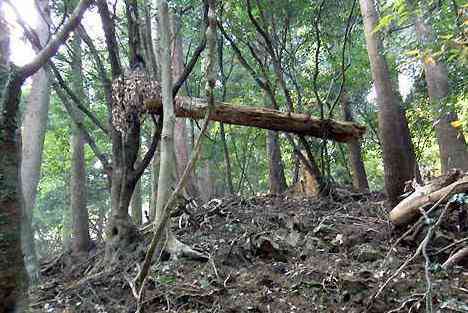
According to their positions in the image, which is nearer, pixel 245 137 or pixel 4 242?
pixel 4 242

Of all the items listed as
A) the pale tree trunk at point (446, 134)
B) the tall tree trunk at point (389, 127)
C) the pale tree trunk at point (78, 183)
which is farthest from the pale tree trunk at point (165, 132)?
the pale tree trunk at point (446, 134)

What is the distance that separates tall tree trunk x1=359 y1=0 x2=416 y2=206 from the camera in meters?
4.90

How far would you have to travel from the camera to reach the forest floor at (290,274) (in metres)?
3.24

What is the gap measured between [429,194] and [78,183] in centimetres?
635

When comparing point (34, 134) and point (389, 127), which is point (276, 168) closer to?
point (389, 127)

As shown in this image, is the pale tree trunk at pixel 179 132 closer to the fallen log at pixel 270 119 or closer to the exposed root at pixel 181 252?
the fallen log at pixel 270 119

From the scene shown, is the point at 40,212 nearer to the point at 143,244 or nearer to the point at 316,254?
the point at 143,244

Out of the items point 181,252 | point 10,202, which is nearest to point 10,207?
point 10,202

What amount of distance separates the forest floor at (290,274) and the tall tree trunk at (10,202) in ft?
4.36

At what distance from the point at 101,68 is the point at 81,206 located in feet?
12.0

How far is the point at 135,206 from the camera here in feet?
32.7

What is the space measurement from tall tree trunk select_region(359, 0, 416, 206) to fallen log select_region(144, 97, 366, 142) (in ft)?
3.81

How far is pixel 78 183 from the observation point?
7.97m

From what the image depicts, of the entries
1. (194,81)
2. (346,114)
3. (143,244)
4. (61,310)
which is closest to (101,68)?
(143,244)
